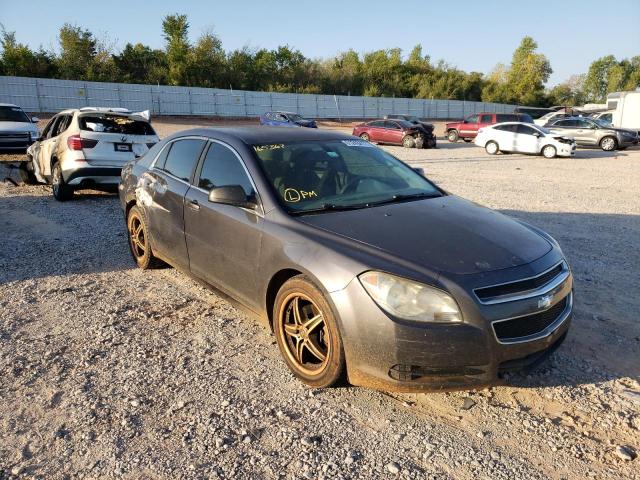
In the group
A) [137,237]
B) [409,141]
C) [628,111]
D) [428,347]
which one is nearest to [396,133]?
[409,141]

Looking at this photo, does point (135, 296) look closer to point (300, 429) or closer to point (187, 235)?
point (187, 235)

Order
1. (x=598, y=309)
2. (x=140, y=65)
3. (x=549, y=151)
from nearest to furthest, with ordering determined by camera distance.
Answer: (x=598, y=309)
(x=549, y=151)
(x=140, y=65)

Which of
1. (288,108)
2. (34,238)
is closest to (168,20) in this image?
(288,108)

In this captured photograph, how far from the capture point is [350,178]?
13.6 feet

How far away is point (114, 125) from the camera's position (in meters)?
9.20

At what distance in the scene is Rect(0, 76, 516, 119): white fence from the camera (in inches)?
1362

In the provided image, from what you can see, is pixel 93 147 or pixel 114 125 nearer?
pixel 93 147

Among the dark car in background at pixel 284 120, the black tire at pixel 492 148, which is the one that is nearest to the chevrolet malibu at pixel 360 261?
the black tire at pixel 492 148

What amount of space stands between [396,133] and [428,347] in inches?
942

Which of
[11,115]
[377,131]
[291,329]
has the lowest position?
[291,329]

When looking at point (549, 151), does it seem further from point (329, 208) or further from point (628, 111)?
point (329, 208)

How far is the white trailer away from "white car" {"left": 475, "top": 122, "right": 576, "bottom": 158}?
10.2m

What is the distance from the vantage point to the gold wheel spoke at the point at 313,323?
3163 millimetres

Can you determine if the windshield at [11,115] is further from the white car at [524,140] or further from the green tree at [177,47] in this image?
the green tree at [177,47]
